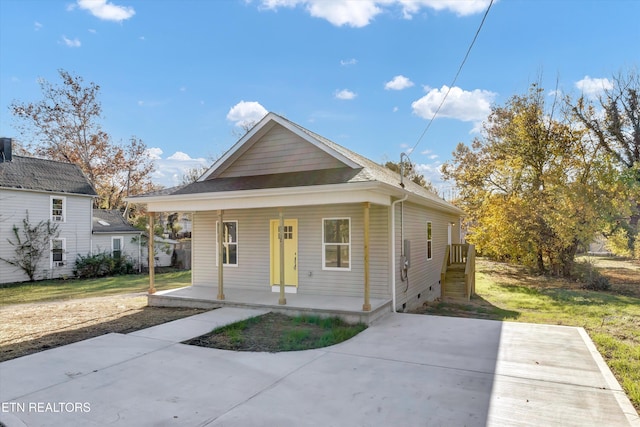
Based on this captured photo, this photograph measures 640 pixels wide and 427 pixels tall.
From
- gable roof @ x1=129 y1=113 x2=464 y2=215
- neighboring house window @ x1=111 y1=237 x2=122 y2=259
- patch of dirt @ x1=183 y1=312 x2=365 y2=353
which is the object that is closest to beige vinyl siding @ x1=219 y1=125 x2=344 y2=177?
gable roof @ x1=129 y1=113 x2=464 y2=215

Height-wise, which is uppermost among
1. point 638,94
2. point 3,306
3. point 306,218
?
point 638,94

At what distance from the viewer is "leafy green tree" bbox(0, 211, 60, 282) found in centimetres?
1689

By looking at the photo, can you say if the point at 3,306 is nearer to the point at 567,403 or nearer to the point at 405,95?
the point at 567,403

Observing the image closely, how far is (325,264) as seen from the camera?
9.72 m

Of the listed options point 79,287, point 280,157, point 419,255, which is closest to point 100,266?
point 79,287

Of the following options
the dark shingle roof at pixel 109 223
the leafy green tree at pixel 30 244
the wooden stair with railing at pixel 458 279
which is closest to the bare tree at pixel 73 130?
the dark shingle roof at pixel 109 223

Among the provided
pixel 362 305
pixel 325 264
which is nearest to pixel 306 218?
pixel 325 264

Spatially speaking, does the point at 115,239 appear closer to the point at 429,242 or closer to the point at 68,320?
the point at 68,320

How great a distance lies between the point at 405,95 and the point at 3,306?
17.3 metres

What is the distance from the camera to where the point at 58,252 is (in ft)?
60.6

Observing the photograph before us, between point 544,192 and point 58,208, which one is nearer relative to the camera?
point 544,192

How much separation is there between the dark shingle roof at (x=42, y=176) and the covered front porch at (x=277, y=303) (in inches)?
479

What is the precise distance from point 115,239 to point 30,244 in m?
4.25

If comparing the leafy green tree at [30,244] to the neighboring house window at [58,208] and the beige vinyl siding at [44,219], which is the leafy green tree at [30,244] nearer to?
the beige vinyl siding at [44,219]
